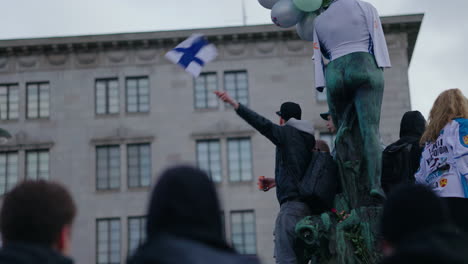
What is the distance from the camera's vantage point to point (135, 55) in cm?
4784

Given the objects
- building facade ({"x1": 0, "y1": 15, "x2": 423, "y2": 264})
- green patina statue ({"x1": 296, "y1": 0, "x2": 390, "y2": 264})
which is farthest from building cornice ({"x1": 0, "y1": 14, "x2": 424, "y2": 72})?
green patina statue ({"x1": 296, "y1": 0, "x2": 390, "y2": 264})

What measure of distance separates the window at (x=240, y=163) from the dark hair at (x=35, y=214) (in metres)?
41.9

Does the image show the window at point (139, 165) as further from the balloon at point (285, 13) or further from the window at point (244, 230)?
the balloon at point (285, 13)

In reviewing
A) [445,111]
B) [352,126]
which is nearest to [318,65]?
[352,126]

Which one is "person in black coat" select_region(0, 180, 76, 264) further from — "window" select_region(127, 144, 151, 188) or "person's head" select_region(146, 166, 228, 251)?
"window" select_region(127, 144, 151, 188)

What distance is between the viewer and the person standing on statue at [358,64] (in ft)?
30.9

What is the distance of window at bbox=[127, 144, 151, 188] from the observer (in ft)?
153

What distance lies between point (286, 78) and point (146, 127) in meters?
7.17

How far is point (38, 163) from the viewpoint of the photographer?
47.2m

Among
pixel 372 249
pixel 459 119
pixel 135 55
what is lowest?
pixel 372 249

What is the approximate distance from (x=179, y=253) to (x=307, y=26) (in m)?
6.94

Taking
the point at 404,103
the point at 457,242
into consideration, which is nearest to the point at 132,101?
the point at 404,103

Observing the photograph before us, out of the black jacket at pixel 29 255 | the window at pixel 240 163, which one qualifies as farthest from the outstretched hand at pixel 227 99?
the window at pixel 240 163

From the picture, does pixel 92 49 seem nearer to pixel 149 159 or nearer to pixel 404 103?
pixel 149 159
